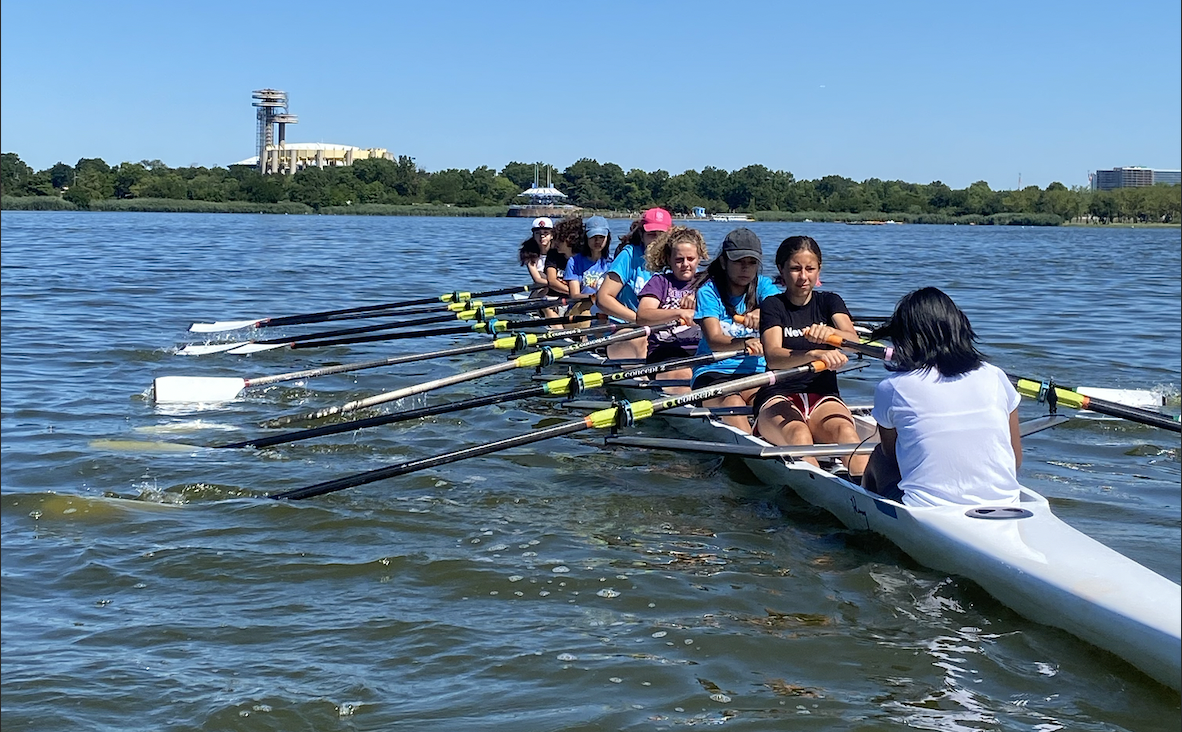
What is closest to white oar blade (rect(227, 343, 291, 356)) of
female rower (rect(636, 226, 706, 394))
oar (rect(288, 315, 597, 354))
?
oar (rect(288, 315, 597, 354))

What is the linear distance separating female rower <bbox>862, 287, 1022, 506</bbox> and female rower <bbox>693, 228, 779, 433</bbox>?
2499 mm

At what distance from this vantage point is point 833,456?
22.3ft

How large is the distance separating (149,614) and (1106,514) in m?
5.51

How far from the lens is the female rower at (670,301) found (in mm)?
9219

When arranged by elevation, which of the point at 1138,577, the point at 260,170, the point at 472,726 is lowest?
the point at 472,726

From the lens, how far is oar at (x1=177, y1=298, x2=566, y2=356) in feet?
39.8

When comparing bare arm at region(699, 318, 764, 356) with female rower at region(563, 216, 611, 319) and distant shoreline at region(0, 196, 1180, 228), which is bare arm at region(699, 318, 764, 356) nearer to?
female rower at region(563, 216, 611, 319)

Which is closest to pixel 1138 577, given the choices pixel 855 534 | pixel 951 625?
pixel 951 625

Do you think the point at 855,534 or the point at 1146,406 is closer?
the point at 855,534

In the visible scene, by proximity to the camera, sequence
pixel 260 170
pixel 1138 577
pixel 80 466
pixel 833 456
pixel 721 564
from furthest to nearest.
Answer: pixel 260 170 → pixel 80 466 → pixel 833 456 → pixel 721 564 → pixel 1138 577

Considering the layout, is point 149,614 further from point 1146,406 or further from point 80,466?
point 1146,406

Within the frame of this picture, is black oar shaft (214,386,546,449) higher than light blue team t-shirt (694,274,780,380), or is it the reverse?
light blue team t-shirt (694,274,780,380)

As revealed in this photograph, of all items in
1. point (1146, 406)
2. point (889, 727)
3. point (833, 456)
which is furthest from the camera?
point (1146, 406)

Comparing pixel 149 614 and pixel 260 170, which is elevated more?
pixel 260 170
